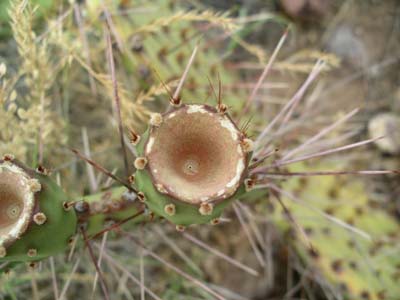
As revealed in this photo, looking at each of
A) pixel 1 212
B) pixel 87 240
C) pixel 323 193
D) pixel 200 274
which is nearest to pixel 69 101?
pixel 200 274

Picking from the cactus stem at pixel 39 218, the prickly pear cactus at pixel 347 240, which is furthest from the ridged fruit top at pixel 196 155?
the prickly pear cactus at pixel 347 240

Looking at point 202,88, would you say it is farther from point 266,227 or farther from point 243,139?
point 243,139

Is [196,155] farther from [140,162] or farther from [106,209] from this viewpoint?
[106,209]

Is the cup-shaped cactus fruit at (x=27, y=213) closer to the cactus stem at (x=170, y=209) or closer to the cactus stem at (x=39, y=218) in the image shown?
the cactus stem at (x=39, y=218)

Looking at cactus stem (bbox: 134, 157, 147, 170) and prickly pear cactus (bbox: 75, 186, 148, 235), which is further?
prickly pear cactus (bbox: 75, 186, 148, 235)

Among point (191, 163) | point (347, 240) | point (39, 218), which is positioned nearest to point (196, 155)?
point (191, 163)

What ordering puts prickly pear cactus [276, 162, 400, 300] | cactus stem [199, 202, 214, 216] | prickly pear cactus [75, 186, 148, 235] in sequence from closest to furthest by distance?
cactus stem [199, 202, 214, 216] < prickly pear cactus [75, 186, 148, 235] < prickly pear cactus [276, 162, 400, 300]

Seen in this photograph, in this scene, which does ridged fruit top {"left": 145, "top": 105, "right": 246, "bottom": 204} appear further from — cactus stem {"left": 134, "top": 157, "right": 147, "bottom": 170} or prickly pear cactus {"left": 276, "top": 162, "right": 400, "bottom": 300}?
prickly pear cactus {"left": 276, "top": 162, "right": 400, "bottom": 300}

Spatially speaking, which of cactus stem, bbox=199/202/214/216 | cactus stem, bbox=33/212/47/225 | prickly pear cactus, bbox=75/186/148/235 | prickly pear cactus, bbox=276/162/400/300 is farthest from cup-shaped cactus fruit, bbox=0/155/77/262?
prickly pear cactus, bbox=276/162/400/300
